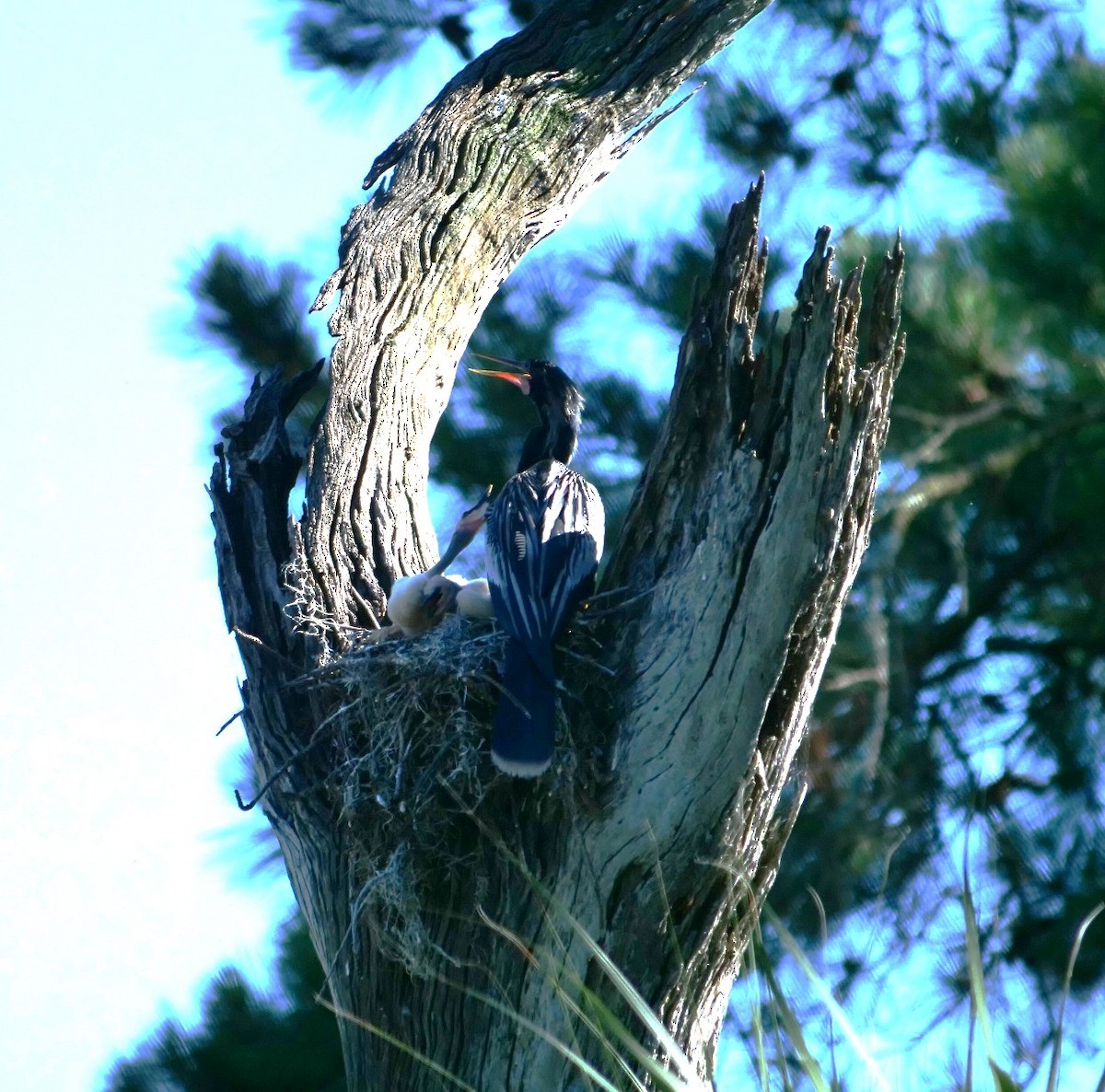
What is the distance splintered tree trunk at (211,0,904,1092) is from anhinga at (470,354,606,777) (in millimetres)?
64

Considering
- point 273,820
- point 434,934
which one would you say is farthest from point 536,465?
point 434,934

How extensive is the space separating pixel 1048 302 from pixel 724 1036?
8.31 ft

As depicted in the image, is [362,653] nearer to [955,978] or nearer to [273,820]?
[273,820]

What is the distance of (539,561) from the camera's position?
3562mm

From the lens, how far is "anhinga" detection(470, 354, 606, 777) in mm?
2925

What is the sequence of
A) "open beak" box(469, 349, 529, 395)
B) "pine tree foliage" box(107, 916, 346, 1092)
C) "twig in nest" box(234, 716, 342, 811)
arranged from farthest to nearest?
"pine tree foliage" box(107, 916, 346, 1092) → "open beak" box(469, 349, 529, 395) → "twig in nest" box(234, 716, 342, 811)

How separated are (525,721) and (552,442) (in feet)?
6.06

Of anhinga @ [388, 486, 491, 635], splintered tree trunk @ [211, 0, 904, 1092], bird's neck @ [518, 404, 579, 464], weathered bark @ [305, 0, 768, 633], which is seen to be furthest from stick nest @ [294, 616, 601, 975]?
bird's neck @ [518, 404, 579, 464]

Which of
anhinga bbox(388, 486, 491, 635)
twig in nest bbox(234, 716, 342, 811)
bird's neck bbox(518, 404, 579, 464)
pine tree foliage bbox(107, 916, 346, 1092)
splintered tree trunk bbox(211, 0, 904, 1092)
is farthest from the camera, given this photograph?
pine tree foliage bbox(107, 916, 346, 1092)

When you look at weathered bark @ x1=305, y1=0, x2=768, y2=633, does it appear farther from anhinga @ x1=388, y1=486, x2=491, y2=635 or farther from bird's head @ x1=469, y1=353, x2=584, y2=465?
bird's head @ x1=469, y1=353, x2=584, y2=465

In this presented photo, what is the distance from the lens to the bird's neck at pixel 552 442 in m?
4.64

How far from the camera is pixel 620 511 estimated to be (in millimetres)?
5277

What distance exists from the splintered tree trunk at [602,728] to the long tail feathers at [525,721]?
4cm

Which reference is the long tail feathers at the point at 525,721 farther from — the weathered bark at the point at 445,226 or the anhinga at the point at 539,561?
the weathered bark at the point at 445,226
